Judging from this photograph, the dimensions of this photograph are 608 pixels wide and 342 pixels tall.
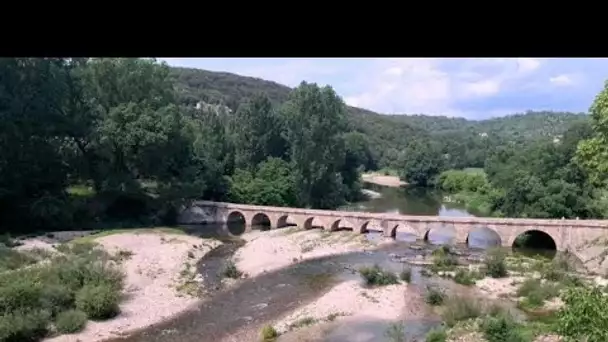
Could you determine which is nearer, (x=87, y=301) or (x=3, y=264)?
(x=87, y=301)

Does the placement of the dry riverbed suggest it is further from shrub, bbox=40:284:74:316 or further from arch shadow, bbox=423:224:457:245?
arch shadow, bbox=423:224:457:245

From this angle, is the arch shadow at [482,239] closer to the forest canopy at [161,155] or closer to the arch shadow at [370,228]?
the forest canopy at [161,155]

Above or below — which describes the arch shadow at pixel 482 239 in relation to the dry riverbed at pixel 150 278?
above

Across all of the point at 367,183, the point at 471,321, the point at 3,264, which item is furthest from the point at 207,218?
the point at 367,183

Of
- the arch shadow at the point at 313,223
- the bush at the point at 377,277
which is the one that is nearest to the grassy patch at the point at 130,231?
the arch shadow at the point at 313,223

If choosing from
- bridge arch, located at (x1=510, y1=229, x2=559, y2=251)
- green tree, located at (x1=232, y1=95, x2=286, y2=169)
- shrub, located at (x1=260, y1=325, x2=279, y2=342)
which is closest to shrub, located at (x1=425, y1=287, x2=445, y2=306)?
shrub, located at (x1=260, y1=325, x2=279, y2=342)

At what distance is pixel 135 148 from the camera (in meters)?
40.5

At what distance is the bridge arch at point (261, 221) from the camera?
146 feet

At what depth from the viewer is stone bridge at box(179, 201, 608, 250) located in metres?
33.9

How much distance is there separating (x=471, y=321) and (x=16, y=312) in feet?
52.7

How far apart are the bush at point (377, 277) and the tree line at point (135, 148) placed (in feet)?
60.4

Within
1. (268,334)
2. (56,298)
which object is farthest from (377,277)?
(56,298)
